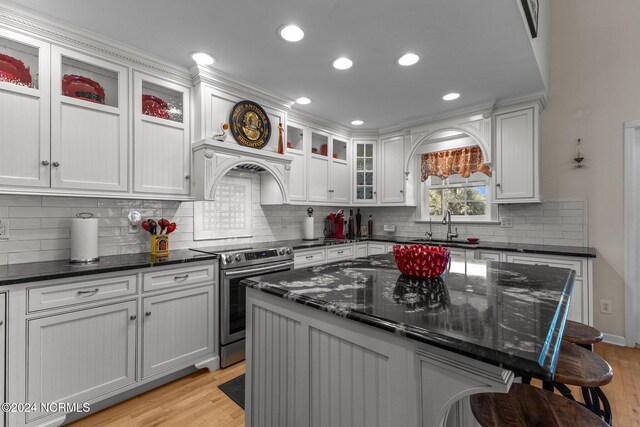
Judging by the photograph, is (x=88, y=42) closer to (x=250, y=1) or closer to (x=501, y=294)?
(x=250, y=1)

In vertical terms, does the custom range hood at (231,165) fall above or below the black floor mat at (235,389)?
above

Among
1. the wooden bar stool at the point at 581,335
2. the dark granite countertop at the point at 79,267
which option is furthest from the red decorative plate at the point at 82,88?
the wooden bar stool at the point at 581,335

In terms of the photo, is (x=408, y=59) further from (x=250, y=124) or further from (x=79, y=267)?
(x=79, y=267)

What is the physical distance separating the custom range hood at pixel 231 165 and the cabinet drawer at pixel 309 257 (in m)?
0.62

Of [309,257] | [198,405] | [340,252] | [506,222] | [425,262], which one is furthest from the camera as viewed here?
[340,252]

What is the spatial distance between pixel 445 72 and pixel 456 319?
243 cm

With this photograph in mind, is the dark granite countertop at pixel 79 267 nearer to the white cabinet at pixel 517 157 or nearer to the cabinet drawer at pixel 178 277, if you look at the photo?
the cabinet drawer at pixel 178 277

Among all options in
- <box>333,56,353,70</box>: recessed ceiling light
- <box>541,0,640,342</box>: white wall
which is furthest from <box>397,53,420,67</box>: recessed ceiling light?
<box>541,0,640,342</box>: white wall

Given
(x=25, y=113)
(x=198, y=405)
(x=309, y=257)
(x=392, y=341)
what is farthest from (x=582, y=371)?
(x=25, y=113)

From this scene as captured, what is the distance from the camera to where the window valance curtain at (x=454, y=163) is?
12.1 feet

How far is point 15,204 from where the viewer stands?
2.02 m

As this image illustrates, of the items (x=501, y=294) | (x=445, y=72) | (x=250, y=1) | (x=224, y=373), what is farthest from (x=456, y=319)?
(x=445, y=72)

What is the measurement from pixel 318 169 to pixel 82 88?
97.0 inches

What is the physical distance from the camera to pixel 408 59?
2.42 meters
